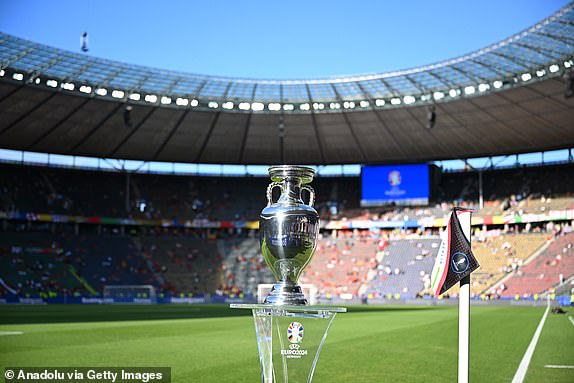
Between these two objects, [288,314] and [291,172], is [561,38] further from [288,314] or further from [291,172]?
[288,314]

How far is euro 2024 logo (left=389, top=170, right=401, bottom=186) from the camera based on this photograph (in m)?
61.1

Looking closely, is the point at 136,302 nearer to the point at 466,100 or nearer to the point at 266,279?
the point at 266,279

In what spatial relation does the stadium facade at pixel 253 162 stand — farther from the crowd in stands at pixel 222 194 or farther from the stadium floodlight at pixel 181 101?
the stadium floodlight at pixel 181 101

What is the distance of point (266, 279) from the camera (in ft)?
197

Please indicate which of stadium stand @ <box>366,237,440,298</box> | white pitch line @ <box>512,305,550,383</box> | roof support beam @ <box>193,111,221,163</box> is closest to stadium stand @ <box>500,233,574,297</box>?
stadium stand @ <box>366,237,440,298</box>

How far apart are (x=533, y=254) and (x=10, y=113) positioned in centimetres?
4006

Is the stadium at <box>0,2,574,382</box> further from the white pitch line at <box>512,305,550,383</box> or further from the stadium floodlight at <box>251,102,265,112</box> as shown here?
the white pitch line at <box>512,305,550,383</box>

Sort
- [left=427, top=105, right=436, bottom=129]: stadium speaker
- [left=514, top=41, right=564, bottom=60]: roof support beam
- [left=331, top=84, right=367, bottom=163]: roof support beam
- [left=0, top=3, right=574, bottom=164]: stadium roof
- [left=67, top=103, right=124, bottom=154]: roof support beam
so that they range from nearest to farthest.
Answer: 1. [left=514, top=41, right=564, bottom=60]: roof support beam
2. [left=0, top=3, right=574, bottom=164]: stadium roof
3. [left=427, top=105, right=436, bottom=129]: stadium speaker
4. [left=67, top=103, right=124, bottom=154]: roof support beam
5. [left=331, top=84, right=367, bottom=163]: roof support beam

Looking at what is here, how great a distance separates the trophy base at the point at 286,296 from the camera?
6172 mm

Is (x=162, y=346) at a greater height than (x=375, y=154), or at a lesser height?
lesser

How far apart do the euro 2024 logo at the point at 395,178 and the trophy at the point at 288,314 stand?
55.5 meters

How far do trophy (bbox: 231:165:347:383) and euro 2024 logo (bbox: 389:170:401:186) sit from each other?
55.5m

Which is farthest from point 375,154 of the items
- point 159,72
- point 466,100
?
point 159,72

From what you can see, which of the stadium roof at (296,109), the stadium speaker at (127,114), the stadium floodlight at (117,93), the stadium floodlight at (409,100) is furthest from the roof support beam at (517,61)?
the stadium floodlight at (117,93)
